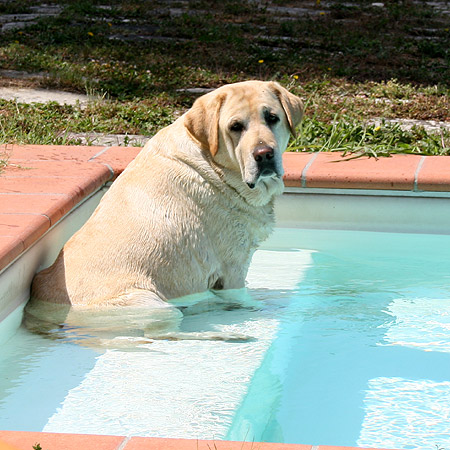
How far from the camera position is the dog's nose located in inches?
161

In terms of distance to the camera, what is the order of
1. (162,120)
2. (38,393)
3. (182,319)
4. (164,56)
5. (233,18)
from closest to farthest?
1. (38,393)
2. (182,319)
3. (162,120)
4. (164,56)
5. (233,18)

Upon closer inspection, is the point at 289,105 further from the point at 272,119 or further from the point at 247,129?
the point at 247,129

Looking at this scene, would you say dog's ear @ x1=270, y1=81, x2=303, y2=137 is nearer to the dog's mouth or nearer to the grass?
the dog's mouth

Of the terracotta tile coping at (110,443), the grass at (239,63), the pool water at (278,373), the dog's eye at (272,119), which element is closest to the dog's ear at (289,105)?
the dog's eye at (272,119)

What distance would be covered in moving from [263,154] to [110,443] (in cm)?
196

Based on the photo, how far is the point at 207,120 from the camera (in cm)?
426

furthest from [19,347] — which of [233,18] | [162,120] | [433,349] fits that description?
[233,18]

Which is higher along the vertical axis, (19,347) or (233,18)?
(233,18)

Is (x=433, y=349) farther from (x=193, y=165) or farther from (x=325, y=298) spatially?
(x=193, y=165)

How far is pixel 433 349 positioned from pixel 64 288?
6.02ft

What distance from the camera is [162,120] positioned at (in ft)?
25.3

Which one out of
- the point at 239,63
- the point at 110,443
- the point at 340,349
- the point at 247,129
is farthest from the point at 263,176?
the point at 239,63

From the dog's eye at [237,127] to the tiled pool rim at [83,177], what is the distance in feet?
3.69

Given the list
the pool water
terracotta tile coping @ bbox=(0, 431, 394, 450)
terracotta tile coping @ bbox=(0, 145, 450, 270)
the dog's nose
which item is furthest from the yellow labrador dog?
terracotta tile coping @ bbox=(0, 431, 394, 450)
